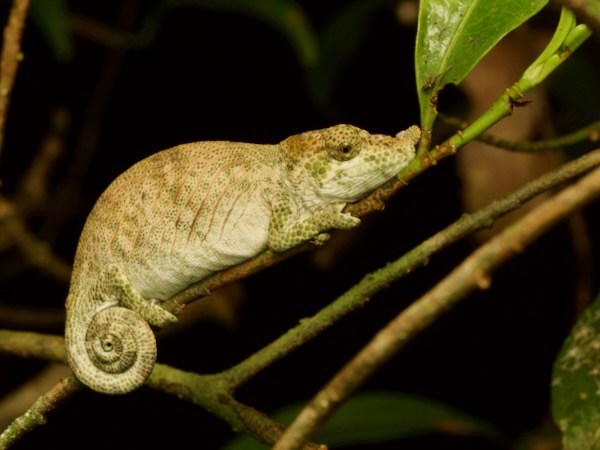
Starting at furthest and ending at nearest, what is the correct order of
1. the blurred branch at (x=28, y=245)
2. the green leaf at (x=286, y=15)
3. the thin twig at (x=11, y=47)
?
the blurred branch at (x=28, y=245) < the green leaf at (x=286, y=15) < the thin twig at (x=11, y=47)

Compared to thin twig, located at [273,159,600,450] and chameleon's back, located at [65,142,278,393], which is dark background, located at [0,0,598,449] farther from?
thin twig, located at [273,159,600,450]

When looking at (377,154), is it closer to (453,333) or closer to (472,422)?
(472,422)

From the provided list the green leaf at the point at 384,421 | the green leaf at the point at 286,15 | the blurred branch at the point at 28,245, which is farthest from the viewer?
the blurred branch at the point at 28,245

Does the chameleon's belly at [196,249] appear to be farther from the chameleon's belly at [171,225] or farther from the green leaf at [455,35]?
the green leaf at [455,35]

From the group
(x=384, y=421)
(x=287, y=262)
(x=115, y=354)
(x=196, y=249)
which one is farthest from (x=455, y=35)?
(x=287, y=262)

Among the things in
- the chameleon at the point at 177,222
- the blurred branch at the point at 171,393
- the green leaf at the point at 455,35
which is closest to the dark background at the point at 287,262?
the blurred branch at the point at 171,393

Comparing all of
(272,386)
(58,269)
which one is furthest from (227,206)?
(272,386)

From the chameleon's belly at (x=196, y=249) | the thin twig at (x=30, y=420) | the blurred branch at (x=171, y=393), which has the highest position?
the chameleon's belly at (x=196, y=249)
